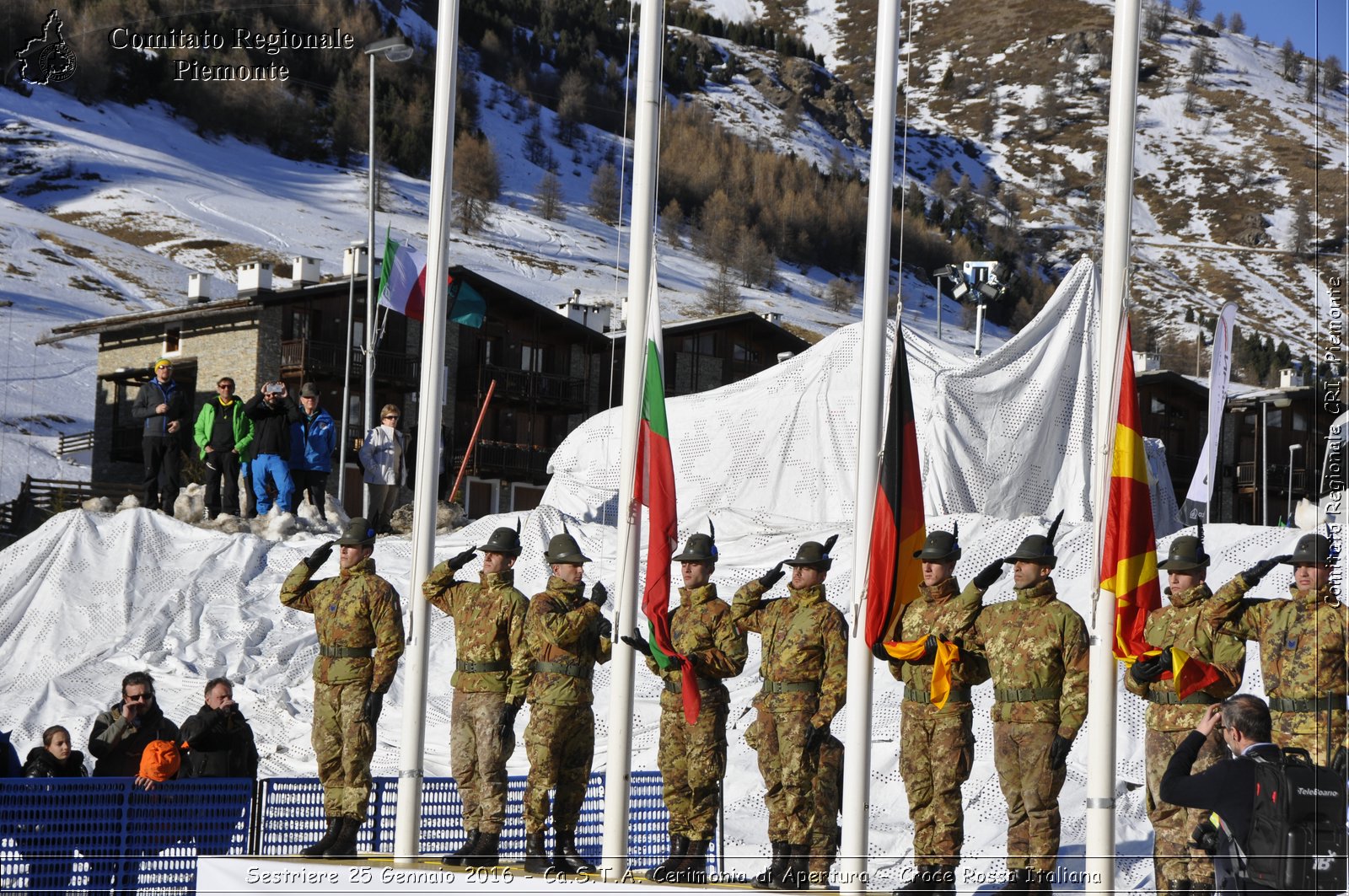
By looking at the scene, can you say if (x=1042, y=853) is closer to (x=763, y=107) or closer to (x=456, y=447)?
(x=456, y=447)

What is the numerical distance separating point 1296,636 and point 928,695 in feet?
5.38

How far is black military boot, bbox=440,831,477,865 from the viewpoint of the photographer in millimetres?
8992

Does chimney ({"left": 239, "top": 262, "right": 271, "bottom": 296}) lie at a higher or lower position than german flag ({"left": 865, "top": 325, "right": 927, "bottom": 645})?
higher

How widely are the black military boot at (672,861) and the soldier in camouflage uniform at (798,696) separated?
433 mm

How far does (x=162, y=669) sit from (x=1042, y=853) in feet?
33.5

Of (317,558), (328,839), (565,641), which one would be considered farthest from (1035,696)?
(317,558)

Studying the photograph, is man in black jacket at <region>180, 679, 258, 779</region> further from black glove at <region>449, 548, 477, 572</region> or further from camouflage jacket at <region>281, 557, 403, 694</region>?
black glove at <region>449, 548, 477, 572</region>

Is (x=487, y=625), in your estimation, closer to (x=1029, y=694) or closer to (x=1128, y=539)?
(x=1029, y=694)

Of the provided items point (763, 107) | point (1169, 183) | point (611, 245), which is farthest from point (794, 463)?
point (763, 107)

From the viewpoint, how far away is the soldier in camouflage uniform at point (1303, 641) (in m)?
7.39

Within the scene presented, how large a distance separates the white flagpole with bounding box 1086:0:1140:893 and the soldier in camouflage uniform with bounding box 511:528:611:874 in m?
2.73

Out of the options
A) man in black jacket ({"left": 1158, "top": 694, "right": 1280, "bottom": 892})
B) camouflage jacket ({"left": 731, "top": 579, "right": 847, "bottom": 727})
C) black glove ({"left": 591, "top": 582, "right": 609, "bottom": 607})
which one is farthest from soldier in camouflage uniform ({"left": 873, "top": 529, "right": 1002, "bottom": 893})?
man in black jacket ({"left": 1158, "top": 694, "right": 1280, "bottom": 892})

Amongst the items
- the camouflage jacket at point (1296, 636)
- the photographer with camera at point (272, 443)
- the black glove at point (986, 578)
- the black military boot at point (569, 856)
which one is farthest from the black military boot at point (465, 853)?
the photographer with camera at point (272, 443)

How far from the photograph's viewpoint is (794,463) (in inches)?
737
